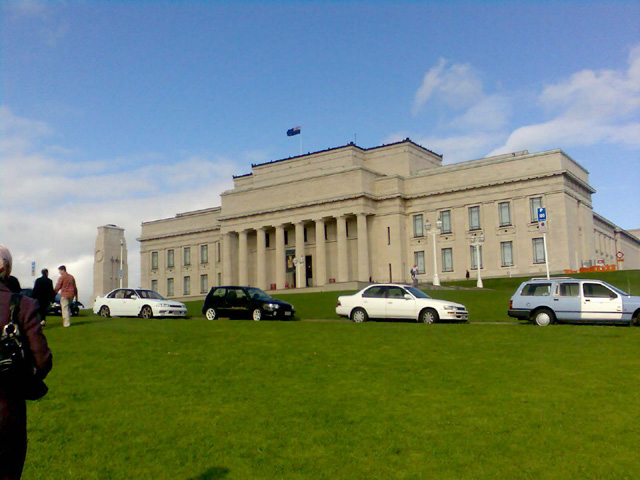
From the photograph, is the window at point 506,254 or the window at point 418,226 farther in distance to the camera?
the window at point 418,226

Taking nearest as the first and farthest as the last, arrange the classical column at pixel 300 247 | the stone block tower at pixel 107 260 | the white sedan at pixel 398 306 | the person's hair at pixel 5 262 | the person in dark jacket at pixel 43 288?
1. the person's hair at pixel 5 262
2. the person in dark jacket at pixel 43 288
3. the white sedan at pixel 398 306
4. the classical column at pixel 300 247
5. the stone block tower at pixel 107 260

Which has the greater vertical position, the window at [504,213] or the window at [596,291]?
the window at [504,213]

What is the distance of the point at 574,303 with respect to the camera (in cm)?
2239

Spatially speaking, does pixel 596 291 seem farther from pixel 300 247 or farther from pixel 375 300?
pixel 300 247

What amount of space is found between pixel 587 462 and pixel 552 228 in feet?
181

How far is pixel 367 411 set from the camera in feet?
32.6

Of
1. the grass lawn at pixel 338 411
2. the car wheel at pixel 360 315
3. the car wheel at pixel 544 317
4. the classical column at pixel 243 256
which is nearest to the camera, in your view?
the grass lawn at pixel 338 411

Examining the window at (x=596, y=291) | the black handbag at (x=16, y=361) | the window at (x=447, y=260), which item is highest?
the window at (x=447, y=260)

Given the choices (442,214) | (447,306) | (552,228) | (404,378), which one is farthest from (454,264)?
(404,378)

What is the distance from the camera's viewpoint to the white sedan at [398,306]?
2403cm

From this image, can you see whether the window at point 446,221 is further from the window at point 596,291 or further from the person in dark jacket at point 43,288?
the person in dark jacket at point 43,288

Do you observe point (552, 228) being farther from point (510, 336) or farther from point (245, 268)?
point (510, 336)

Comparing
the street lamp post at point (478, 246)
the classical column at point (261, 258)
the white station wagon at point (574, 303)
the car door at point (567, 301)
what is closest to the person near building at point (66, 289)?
the white station wagon at point (574, 303)

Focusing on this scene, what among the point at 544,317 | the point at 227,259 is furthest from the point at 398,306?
the point at 227,259
